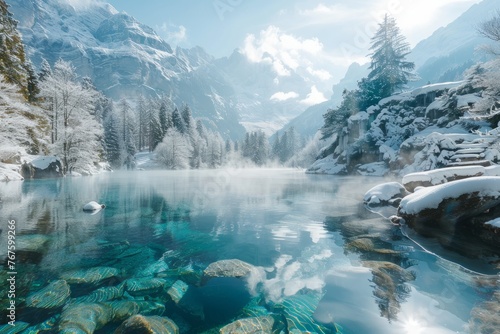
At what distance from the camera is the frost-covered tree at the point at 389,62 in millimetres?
40250

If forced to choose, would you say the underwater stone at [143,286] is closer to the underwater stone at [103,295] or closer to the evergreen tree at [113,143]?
the underwater stone at [103,295]

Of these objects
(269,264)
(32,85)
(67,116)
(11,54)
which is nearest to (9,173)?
(67,116)

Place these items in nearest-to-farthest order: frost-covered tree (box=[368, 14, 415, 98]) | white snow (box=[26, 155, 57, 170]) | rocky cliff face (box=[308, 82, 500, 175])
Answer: rocky cliff face (box=[308, 82, 500, 175])
white snow (box=[26, 155, 57, 170])
frost-covered tree (box=[368, 14, 415, 98])

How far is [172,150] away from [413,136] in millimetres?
46103

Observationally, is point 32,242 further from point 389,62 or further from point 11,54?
point 389,62

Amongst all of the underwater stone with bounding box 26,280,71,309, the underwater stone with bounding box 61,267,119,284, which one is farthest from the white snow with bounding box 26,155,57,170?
the underwater stone with bounding box 26,280,71,309

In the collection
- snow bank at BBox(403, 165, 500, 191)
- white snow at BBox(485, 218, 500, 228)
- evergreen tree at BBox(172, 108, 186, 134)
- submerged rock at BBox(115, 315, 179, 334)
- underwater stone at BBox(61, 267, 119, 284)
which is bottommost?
submerged rock at BBox(115, 315, 179, 334)

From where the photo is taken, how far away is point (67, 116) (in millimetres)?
28969

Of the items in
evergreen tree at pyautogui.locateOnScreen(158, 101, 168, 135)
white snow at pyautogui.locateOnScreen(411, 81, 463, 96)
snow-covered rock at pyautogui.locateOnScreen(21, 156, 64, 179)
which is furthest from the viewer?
evergreen tree at pyautogui.locateOnScreen(158, 101, 168, 135)

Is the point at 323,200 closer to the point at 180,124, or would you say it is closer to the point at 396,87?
the point at 396,87

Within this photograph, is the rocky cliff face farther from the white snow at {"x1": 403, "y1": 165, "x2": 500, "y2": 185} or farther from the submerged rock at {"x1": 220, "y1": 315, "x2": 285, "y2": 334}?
the submerged rock at {"x1": 220, "y1": 315, "x2": 285, "y2": 334}

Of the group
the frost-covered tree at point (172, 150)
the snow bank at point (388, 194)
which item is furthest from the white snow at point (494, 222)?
the frost-covered tree at point (172, 150)

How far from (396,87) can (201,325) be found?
47.2 metres

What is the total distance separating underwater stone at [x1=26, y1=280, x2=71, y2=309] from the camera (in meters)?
4.18
